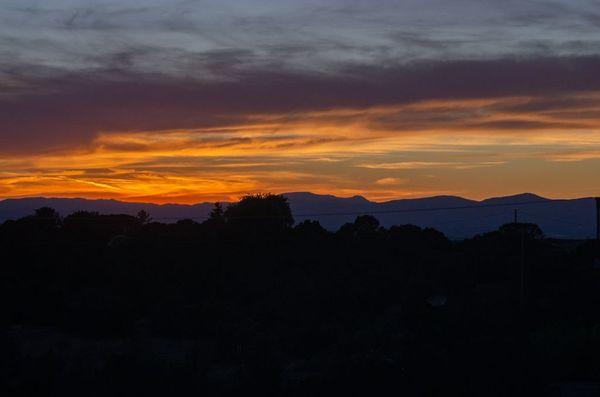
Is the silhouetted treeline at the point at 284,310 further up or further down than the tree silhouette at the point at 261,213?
further down

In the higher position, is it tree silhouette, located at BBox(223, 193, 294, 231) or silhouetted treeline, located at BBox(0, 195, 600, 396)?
tree silhouette, located at BBox(223, 193, 294, 231)

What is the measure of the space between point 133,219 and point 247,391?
1719 inches

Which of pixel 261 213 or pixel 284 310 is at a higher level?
pixel 261 213

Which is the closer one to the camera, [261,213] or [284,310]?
[284,310]

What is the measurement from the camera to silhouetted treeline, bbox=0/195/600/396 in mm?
22672

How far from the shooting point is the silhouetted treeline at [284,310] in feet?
74.4

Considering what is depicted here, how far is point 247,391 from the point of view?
22.0 m

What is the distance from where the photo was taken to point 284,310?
43469mm

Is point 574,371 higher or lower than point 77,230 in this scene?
lower

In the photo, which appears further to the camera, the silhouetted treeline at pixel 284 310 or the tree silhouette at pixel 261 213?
the tree silhouette at pixel 261 213

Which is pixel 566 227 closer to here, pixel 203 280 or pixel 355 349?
pixel 203 280

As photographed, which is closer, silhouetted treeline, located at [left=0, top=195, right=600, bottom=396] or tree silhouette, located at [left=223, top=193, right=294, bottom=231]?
silhouetted treeline, located at [left=0, top=195, right=600, bottom=396]

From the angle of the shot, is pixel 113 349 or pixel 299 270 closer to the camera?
pixel 113 349

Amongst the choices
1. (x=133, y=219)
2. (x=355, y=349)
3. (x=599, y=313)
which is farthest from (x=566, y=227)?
(x=355, y=349)
